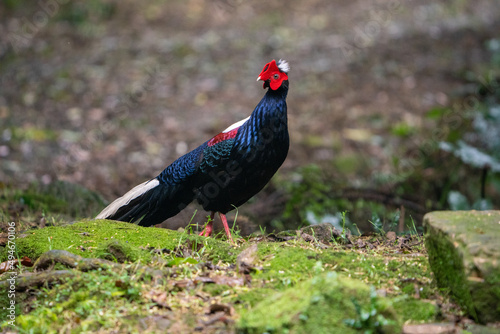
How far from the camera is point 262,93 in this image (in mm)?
10258

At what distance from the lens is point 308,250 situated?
132 inches

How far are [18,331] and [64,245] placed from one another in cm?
93

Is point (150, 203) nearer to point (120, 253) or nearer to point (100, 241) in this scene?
point (100, 241)

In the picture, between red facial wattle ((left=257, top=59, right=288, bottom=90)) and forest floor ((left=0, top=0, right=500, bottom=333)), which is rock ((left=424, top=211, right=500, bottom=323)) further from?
red facial wattle ((left=257, top=59, right=288, bottom=90))

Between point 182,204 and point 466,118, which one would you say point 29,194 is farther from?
point 466,118

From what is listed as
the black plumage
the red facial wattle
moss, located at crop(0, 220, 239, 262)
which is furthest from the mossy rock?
the red facial wattle

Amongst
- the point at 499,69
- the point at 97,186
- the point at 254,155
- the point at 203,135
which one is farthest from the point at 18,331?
the point at 499,69

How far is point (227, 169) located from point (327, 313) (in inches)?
84.5

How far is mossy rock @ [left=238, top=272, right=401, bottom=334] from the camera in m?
2.20

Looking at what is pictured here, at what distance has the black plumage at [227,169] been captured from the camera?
4.14 meters

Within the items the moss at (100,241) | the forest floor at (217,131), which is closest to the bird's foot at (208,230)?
the forest floor at (217,131)

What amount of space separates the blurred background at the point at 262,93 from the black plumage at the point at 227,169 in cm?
63

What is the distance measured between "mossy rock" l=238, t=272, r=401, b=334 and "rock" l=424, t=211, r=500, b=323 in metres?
0.42

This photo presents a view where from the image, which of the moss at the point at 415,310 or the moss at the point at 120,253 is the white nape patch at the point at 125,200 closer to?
the moss at the point at 120,253
